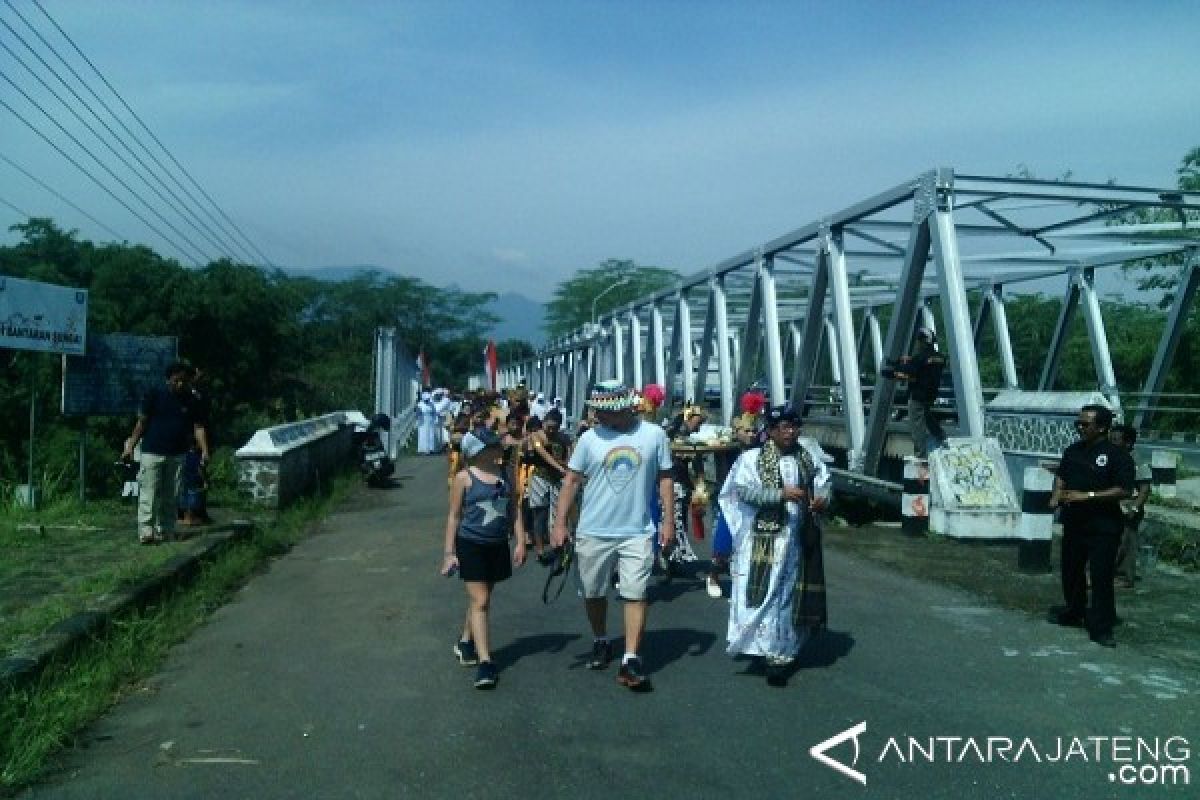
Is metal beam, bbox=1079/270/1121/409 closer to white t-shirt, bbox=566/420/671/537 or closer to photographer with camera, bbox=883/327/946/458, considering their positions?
photographer with camera, bbox=883/327/946/458

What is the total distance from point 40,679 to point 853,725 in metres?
4.29

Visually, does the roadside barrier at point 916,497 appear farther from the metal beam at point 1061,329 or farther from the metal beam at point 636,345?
the metal beam at point 636,345

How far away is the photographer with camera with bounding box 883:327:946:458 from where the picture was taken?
45.5ft

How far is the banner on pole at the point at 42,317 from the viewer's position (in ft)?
38.8

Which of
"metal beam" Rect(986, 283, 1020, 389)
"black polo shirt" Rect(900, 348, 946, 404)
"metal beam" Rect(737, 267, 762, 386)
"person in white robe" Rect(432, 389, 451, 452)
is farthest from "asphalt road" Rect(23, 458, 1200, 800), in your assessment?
"person in white robe" Rect(432, 389, 451, 452)

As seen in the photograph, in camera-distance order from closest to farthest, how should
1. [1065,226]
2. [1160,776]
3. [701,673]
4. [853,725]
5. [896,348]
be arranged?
[1160,776] < [853,725] < [701,673] < [896,348] < [1065,226]

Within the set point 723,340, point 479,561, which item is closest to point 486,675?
point 479,561

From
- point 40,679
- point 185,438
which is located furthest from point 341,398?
point 40,679

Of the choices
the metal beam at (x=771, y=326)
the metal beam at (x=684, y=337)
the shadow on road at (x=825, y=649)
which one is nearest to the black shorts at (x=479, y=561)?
the shadow on road at (x=825, y=649)

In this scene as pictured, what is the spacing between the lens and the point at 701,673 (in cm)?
656

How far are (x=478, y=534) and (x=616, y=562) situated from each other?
0.81 meters

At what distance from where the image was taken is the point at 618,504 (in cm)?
641

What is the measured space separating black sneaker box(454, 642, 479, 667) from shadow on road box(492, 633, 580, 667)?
0.18m

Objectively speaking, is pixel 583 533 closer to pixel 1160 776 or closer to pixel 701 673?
pixel 701 673
